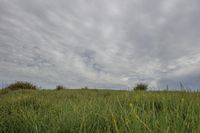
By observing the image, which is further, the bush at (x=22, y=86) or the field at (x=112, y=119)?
the bush at (x=22, y=86)

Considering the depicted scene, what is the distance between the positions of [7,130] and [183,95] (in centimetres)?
242

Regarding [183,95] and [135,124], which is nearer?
[135,124]

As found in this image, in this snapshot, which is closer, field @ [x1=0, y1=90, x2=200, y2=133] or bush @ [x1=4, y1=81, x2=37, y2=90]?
field @ [x1=0, y1=90, x2=200, y2=133]

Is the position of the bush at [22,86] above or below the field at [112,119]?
above

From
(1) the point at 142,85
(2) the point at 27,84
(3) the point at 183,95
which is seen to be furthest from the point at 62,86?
(3) the point at 183,95

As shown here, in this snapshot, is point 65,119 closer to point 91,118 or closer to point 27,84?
point 91,118

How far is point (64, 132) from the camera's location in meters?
1.85

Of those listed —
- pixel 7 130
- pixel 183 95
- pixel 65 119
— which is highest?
pixel 183 95

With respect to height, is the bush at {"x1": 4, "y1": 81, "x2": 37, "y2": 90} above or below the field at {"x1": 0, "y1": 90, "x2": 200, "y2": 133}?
above

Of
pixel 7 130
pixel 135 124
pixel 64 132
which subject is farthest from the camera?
pixel 7 130

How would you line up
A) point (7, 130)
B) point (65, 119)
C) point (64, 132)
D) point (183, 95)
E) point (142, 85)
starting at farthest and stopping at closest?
1. point (142, 85)
2. point (183, 95)
3. point (7, 130)
4. point (65, 119)
5. point (64, 132)

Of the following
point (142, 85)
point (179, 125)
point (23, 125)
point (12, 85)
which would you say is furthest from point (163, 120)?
point (12, 85)

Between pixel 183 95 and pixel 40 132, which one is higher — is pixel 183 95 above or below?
above

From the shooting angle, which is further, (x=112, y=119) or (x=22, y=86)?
(x=22, y=86)
